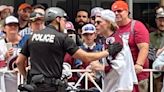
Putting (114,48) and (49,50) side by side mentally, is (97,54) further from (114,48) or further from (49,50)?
(49,50)

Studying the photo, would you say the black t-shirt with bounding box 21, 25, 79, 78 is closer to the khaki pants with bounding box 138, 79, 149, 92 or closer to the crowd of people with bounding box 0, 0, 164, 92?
the crowd of people with bounding box 0, 0, 164, 92

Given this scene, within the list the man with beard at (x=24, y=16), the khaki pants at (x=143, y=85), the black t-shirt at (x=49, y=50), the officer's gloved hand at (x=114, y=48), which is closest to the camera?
the black t-shirt at (x=49, y=50)

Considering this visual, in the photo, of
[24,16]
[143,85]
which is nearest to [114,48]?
[143,85]

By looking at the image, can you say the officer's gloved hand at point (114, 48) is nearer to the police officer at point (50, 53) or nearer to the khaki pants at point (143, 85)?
the police officer at point (50, 53)

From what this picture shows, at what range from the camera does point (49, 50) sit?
566 centimetres

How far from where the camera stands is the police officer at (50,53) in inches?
223

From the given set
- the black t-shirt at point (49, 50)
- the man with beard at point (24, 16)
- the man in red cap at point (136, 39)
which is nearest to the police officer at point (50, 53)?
the black t-shirt at point (49, 50)

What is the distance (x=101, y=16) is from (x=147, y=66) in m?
1.30

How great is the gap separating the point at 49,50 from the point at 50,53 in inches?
1.4

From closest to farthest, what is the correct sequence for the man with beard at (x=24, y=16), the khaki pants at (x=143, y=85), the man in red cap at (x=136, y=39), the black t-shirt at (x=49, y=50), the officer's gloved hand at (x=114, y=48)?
the black t-shirt at (x=49, y=50) < the officer's gloved hand at (x=114, y=48) < the man in red cap at (x=136, y=39) < the khaki pants at (x=143, y=85) < the man with beard at (x=24, y=16)

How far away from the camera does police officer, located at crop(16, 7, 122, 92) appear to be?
5.66 metres

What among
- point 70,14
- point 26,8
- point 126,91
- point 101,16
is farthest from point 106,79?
point 70,14

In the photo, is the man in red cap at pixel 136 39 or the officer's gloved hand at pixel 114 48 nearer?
the officer's gloved hand at pixel 114 48

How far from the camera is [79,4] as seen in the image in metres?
10.6
